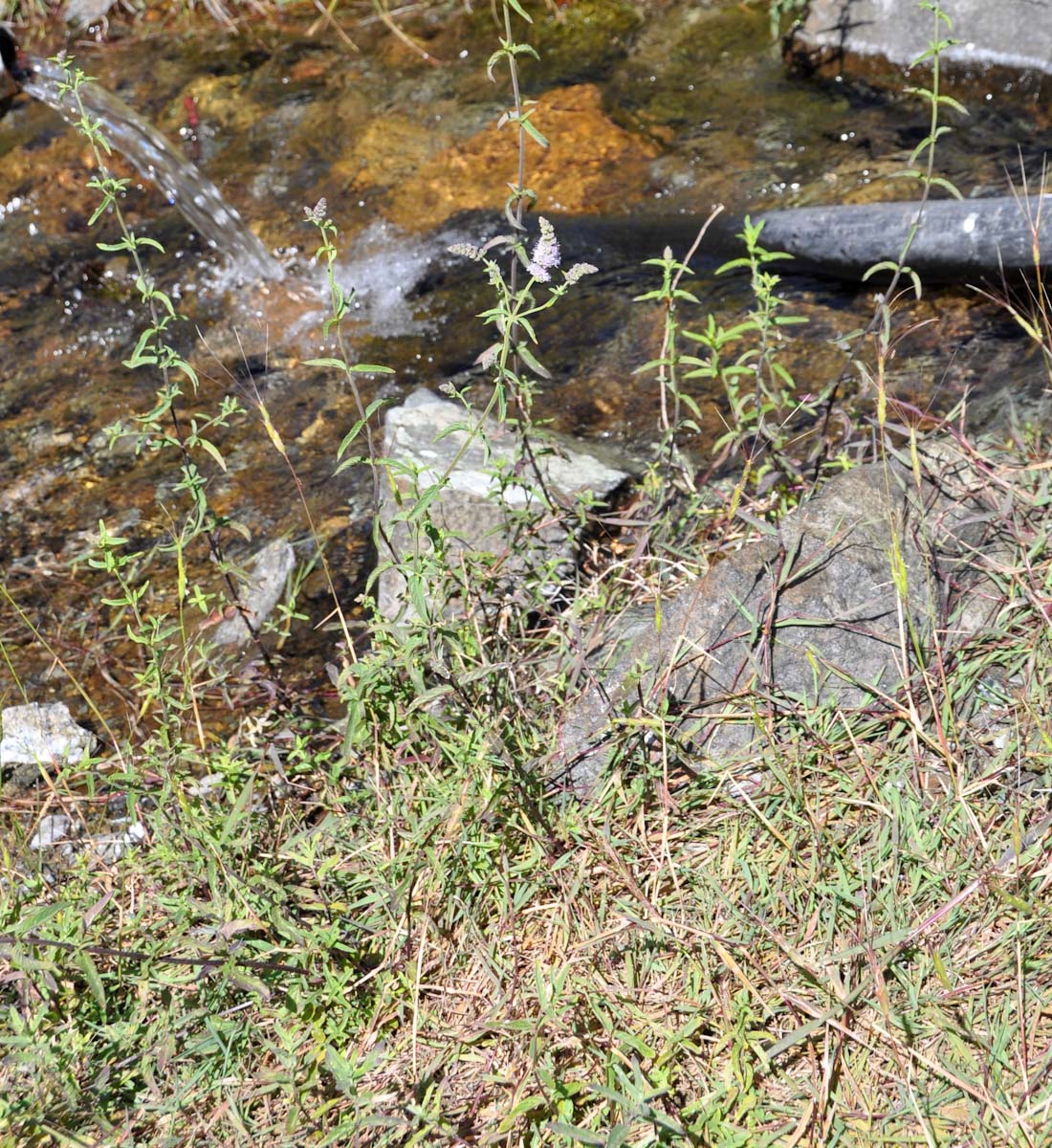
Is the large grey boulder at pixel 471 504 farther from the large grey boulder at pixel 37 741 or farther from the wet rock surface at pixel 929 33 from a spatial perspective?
the wet rock surface at pixel 929 33

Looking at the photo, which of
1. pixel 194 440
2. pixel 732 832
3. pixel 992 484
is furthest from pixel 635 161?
pixel 732 832

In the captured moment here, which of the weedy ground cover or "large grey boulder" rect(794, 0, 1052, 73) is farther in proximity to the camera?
"large grey boulder" rect(794, 0, 1052, 73)

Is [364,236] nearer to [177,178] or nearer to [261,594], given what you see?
[177,178]

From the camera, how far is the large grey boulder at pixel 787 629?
2.33 meters

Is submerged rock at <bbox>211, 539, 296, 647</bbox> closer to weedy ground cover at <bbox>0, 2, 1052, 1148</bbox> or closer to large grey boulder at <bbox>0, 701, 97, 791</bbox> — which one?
large grey boulder at <bbox>0, 701, 97, 791</bbox>

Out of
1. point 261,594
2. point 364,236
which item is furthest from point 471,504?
point 364,236

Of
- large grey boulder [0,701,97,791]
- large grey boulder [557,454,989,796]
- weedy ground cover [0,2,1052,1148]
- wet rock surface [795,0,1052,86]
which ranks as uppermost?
wet rock surface [795,0,1052,86]

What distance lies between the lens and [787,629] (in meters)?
2.41

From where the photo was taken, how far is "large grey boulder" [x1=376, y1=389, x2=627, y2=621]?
2275mm

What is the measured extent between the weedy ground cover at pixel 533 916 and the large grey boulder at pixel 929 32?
295cm

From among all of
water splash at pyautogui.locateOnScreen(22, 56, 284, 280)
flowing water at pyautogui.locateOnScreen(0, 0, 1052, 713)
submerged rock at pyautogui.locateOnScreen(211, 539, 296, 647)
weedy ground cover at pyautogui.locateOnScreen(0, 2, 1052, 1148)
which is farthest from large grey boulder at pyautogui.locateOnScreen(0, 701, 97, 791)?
water splash at pyautogui.locateOnScreen(22, 56, 284, 280)

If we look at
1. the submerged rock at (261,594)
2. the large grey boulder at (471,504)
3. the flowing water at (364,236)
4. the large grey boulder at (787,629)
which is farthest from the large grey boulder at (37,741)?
the large grey boulder at (787,629)

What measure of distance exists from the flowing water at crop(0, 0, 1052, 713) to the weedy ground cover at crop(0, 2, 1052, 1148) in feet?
2.74

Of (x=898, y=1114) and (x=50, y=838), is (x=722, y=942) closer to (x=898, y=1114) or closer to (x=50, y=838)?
(x=898, y=1114)
